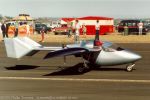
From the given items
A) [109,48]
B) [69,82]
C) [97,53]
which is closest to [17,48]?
[97,53]

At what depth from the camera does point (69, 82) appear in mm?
15250

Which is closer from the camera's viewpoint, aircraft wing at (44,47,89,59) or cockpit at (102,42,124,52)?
aircraft wing at (44,47,89,59)

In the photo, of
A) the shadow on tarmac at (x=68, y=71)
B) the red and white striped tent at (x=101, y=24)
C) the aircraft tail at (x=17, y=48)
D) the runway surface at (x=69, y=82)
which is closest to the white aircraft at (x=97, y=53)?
the aircraft tail at (x=17, y=48)

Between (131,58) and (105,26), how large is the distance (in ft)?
137

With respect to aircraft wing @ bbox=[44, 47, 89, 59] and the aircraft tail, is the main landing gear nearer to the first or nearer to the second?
aircraft wing @ bbox=[44, 47, 89, 59]

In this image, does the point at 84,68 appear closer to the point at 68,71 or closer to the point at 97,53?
the point at 68,71

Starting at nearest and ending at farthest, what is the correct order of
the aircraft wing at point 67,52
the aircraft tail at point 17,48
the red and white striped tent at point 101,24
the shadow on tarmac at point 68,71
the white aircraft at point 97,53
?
1. the aircraft wing at point 67,52
2. the shadow on tarmac at point 68,71
3. the white aircraft at point 97,53
4. the aircraft tail at point 17,48
5. the red and white striped tent at point 101,24

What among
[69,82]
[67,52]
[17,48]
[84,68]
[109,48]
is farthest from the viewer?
[17,48]

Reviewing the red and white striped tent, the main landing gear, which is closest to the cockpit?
the main landing gear

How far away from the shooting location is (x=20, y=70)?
19.1 meters

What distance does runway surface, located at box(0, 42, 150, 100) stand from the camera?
12.5m

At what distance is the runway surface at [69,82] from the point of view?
492 inches

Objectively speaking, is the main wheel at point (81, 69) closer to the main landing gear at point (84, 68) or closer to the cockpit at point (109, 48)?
the main landing gear at point (84, 68)

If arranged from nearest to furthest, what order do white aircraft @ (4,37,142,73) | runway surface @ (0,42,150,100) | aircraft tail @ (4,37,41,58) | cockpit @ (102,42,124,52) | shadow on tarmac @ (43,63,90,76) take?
runway surface @ (0,42,150,100)
shadow on tarmac @ (43,63,90,76)
white aircraft @ (4,37,142,73)
cockpit @ (102,42,124,52)
aircraft tail @ (4,37,41,58)
